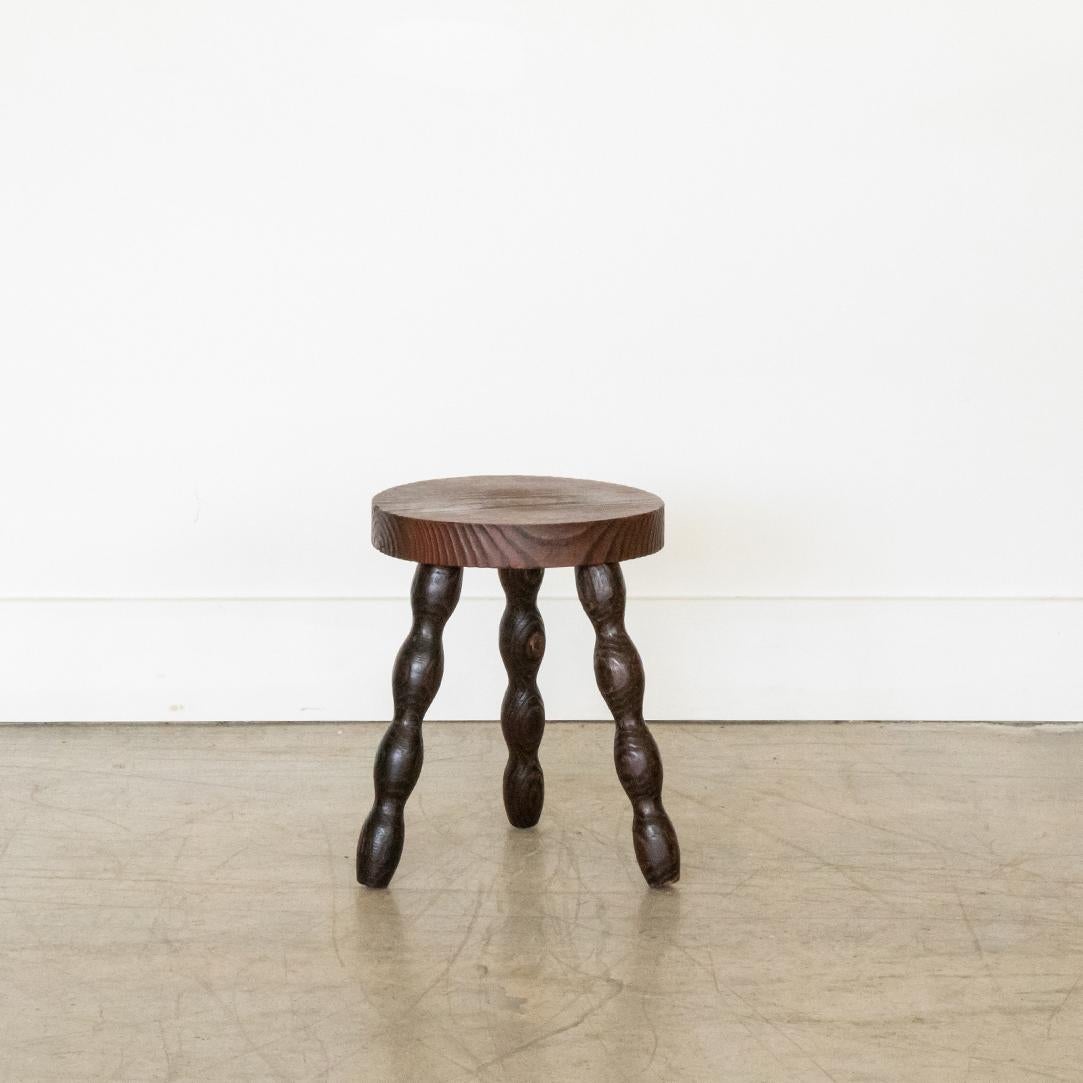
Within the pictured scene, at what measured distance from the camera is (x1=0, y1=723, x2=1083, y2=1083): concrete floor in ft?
4.15

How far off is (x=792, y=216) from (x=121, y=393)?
1191mm

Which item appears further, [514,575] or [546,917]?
[514,575]

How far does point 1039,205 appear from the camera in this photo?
224cm

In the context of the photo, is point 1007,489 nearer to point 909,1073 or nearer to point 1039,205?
point 1039,205

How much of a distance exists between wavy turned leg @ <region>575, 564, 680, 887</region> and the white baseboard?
687 mm

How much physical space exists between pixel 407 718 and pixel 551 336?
2.87 ft

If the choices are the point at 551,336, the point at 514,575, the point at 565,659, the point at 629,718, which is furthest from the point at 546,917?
the point at 551,336

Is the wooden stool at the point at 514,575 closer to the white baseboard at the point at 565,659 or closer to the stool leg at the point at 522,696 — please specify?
the stool leg at the point at 522,696

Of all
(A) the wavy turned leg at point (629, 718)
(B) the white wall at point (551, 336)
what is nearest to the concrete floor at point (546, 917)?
(A) the wavy turned leg at point (629, 718)

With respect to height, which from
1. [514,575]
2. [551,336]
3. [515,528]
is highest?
[551,336]

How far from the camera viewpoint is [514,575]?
173 cm

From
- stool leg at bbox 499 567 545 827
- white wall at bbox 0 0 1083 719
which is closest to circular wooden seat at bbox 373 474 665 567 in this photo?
stool leg at bbox 499 567 545 827

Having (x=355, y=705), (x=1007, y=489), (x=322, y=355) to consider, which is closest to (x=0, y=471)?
(x=322, y=355)

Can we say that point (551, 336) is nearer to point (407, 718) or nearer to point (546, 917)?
point (407, 718)
